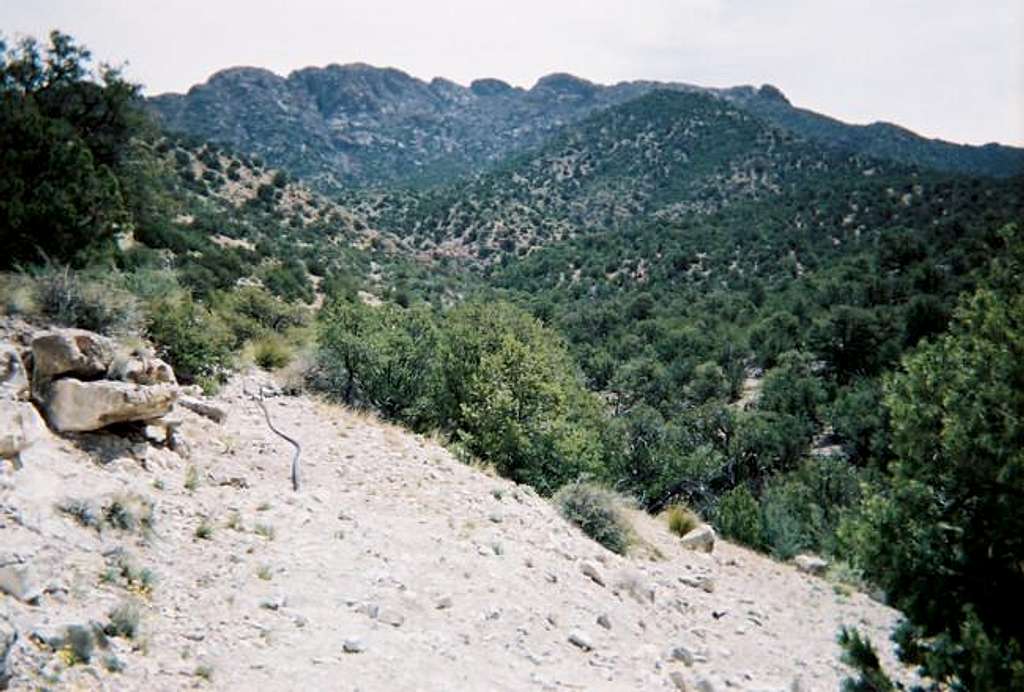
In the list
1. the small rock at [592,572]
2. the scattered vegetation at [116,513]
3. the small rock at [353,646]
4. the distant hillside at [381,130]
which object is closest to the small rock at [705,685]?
the small rock at [592,572]

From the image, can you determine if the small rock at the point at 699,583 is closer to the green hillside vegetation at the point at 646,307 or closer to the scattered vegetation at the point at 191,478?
the green hillside vegetation at the point at 646,307

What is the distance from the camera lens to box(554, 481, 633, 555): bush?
39.3 feet

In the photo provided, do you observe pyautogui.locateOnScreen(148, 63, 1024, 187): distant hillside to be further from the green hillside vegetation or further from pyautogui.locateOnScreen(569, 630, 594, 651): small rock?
pyautogui.locateOnScreen(569, 630, 594, 651): small rock

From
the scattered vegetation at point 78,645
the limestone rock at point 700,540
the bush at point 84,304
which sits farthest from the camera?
the limestone rock at point 700,540

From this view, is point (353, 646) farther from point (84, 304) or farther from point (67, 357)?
point (84, 304)

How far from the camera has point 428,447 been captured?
1311 centimetres

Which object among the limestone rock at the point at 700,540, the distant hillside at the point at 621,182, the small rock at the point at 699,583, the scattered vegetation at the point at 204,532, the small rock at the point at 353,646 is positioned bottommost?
the limestone rock at the point at 700,540

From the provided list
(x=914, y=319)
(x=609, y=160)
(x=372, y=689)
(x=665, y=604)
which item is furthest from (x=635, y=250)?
(x=372, y=689)

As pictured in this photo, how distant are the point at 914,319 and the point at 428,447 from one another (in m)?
38.9

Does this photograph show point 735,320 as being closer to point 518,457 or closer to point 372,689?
point 518,457

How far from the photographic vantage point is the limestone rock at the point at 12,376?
725 centimetres

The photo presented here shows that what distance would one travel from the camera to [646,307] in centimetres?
5841

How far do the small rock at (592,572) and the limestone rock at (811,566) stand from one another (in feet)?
25.5

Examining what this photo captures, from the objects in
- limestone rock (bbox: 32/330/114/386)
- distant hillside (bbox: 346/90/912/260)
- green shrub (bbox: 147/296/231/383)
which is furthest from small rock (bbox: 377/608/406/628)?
distant hillside (bbox: 346/90/912/260)
